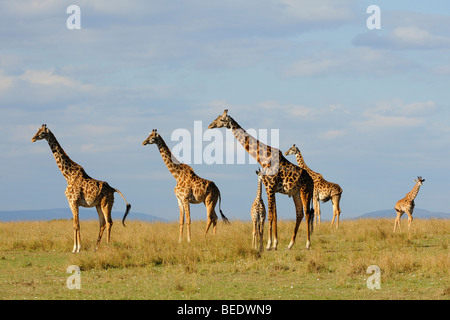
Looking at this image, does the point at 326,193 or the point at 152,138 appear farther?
the point at 326,193

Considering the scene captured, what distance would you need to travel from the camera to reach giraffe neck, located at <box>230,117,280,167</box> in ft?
63.1

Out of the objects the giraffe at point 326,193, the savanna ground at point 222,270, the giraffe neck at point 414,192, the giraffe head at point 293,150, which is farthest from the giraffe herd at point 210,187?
the giraffe neck at point 414,192

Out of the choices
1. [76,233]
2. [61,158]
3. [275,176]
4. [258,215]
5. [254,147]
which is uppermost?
[254,147]

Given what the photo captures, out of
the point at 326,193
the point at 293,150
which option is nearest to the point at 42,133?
the point at 293,150

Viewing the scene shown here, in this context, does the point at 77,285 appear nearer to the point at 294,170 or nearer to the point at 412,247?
the point at 294,170

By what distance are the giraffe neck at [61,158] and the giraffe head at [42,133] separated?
12 centimetres

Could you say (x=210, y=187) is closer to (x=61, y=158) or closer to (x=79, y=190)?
(x=79, y=190)

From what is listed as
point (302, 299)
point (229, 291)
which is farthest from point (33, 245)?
point (302, 299)

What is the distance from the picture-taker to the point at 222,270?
49.6 feet

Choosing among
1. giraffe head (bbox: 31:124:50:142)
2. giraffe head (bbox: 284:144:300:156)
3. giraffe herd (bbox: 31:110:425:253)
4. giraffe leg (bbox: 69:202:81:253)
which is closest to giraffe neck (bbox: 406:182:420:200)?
giraffe head (bbox: 284:144:300:156)

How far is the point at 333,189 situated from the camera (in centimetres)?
2973

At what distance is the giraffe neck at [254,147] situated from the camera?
19.2 meters

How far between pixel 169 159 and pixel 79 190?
3271mm
